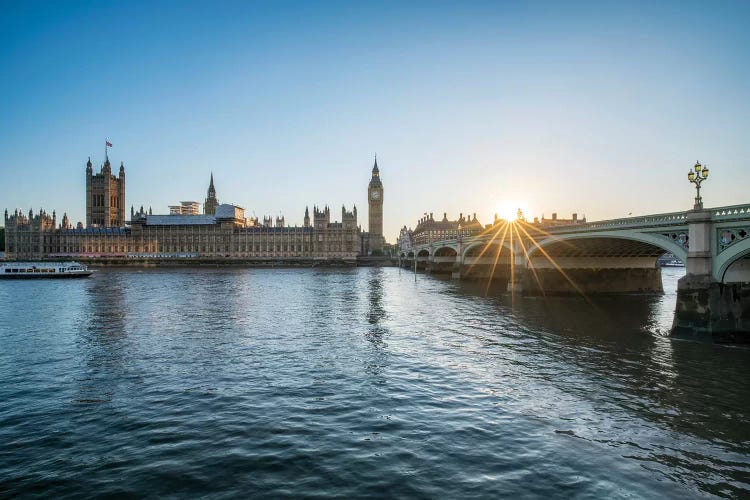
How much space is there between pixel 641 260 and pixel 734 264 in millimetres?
32147

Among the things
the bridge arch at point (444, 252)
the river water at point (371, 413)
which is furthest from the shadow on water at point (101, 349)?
the bridge arch at point (444, 252)

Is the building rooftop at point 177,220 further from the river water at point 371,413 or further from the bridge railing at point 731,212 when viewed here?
the bridge railing at point 731,212

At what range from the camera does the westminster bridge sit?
2634cm

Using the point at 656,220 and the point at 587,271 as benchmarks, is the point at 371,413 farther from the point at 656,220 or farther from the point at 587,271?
the point at 587,271

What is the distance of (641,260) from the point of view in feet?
189

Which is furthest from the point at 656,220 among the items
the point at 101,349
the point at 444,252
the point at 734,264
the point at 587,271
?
the point at 444,252

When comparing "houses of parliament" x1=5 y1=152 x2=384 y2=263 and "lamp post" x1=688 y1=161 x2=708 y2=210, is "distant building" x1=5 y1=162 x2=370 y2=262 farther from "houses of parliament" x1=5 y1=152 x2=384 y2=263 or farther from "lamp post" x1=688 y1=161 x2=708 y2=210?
"lamp post" x1=688 y1=161 x2=708 y2=210

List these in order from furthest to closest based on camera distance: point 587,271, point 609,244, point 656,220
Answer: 1. point 587,271
2. point 609,244
3. point 656,220

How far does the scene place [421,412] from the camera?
1555 cm

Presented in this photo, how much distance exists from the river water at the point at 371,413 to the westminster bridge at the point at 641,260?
280 cm

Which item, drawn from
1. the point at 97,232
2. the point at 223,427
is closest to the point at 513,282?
the point at 223,427

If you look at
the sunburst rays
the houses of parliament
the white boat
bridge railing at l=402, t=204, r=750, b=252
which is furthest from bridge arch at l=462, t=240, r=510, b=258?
the houses of parliament

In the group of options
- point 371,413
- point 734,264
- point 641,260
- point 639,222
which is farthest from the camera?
point 641,260

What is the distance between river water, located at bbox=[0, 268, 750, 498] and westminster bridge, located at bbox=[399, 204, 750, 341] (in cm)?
280
